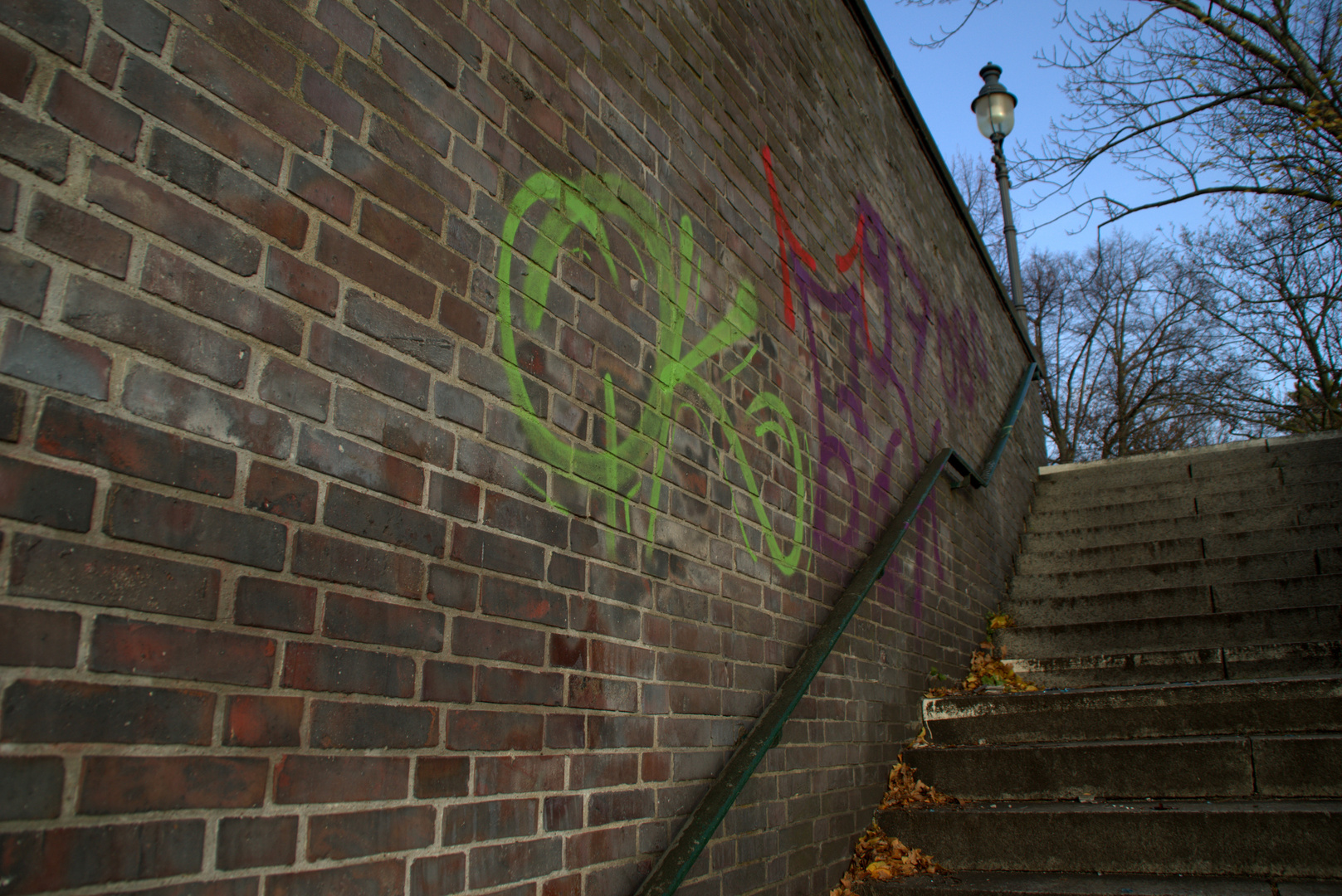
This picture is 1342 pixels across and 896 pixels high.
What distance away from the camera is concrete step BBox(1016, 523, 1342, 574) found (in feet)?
17.1

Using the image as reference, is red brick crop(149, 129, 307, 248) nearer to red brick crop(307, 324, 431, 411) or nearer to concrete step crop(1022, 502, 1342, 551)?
red brick crop(307, 324, 431, 411)

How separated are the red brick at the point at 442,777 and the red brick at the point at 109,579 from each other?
1.60 feet

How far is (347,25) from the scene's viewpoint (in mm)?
1596

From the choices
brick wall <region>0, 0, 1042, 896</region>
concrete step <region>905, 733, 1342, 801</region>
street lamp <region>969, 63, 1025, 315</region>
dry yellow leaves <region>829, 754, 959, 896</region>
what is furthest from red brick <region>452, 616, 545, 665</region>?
street lamp <region>969, 63, 1025, 315</region>

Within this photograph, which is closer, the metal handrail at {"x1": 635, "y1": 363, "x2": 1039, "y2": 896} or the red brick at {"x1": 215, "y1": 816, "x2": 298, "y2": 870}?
the red brick at {"x1": 215, "y1": 816, "x2": 298, "y2": 870}

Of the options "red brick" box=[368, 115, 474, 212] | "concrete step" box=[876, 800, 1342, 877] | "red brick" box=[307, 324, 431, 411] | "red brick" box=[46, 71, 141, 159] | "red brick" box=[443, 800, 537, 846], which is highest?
"red brick" box=[368, 115, 474, 212]

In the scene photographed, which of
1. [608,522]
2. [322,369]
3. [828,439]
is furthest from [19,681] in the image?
[828,439]

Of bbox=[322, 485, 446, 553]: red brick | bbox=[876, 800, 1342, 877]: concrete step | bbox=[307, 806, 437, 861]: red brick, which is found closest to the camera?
bbox=[307, 806, 437, 861]: red brick

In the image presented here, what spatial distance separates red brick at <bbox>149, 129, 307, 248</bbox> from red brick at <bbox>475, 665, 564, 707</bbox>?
2.85 ft

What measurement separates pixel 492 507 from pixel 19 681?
86 centimetres

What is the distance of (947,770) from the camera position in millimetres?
3725

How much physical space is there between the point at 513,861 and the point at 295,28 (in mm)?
1594

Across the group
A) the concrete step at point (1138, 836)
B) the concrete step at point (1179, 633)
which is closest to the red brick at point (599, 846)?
the concrete step at point (1138, 836)

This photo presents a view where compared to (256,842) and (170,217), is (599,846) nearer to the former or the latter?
(256,842)
